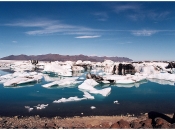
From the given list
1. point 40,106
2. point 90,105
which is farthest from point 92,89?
point 40,106

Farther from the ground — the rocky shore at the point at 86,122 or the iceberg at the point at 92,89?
the iceberg at the point at 92,89

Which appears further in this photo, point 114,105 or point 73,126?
point 114,105

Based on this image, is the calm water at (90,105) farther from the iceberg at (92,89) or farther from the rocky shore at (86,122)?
the rocky shore at (86,122)

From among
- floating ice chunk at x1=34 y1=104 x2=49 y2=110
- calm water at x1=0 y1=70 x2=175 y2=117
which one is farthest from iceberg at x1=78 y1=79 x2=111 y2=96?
floating ice chunk at x1=34 y1=104 x2=49 y2=110

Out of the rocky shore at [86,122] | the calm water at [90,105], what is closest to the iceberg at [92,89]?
the calm water at [90,105]

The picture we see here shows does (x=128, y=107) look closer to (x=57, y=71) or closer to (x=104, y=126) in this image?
(x=104, y=126)

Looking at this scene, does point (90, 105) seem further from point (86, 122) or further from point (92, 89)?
point (92, 89)

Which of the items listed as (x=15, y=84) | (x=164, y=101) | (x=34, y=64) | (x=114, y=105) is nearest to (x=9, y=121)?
(x=114, y=105)

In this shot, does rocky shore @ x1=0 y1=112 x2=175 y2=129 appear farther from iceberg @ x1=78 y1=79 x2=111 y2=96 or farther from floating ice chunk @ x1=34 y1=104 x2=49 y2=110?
iceberg @ x1=78 y1=79 x2=111 y2=96
